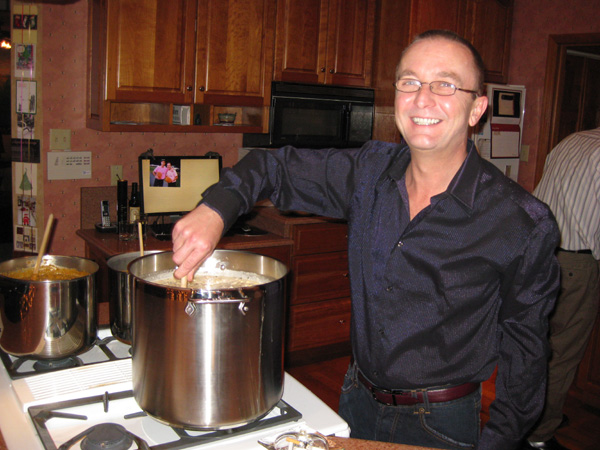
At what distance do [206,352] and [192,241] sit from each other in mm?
239

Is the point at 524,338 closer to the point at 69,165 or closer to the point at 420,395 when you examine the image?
the point at 420,395

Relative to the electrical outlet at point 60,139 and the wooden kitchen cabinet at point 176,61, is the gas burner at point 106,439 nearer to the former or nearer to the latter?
the wooden kitchen cabinet at point 176,61

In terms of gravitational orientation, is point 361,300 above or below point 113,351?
above

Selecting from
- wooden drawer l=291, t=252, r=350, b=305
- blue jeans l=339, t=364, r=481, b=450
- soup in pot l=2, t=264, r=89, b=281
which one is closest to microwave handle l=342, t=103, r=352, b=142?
wooden drawer l=291, t=252, r=350, b=305

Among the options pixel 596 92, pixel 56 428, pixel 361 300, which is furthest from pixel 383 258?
pixel 596 92

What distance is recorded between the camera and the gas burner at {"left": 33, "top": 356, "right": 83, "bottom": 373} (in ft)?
4.04

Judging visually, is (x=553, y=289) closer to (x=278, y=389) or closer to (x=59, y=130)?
(x=278, y=389)

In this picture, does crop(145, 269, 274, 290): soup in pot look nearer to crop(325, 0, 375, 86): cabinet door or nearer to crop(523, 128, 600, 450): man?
crop(523, 128, 600, 450): man

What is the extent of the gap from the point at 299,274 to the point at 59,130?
4.97ft

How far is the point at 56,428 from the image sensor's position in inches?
39.7

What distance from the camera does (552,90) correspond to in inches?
156

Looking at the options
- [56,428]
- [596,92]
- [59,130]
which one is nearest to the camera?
[56,428]

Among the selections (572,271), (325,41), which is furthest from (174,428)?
(325,41)

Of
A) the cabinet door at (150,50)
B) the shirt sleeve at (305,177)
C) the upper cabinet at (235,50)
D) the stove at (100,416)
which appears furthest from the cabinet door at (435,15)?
the stove at (100,416)
